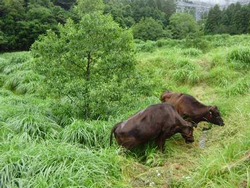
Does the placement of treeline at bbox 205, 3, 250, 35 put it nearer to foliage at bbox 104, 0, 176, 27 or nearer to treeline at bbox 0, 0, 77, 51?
foliage at bbox 104, 0, 176, 27

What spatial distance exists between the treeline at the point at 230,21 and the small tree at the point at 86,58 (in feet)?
86.1

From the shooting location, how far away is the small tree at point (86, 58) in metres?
5.19

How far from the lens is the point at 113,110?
17.3 feet

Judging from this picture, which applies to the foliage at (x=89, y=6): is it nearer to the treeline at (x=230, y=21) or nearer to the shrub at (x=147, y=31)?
the shrub at (x=147, y=31)

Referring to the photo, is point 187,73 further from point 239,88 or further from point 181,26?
point 181,26

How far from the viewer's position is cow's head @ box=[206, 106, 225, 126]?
4727 millimetres

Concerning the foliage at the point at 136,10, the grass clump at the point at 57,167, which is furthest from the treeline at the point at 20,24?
the grass clump at the point at 57,167

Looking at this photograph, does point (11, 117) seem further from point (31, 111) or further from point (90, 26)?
point (90, 26)

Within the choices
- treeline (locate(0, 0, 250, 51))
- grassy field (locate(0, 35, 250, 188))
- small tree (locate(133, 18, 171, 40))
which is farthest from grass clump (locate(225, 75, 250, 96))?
small tree (locate(133, 18, 171, 40))

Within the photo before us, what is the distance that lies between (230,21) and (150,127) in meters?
32.0

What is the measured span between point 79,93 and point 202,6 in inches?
2967

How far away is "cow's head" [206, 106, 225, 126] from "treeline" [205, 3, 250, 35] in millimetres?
26333

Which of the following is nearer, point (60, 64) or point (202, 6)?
point (60, 64)

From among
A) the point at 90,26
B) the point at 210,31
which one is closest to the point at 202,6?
the point at 210,31
